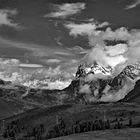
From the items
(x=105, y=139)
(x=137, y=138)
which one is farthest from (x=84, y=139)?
(x=137, y=138)

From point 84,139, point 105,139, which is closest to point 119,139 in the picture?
point 105,139

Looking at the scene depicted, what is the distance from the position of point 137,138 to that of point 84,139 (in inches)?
1287

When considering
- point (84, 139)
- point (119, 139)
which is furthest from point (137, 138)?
point (84, 139)

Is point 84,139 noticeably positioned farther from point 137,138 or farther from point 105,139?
point 137,138

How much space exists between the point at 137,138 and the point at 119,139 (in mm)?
10884

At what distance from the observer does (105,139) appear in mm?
189875

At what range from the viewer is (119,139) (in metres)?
186

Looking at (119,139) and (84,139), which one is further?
(84,139)

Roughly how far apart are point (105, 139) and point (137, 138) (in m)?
18.7

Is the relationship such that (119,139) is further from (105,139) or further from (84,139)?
(84,139)

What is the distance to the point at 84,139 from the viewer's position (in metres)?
199

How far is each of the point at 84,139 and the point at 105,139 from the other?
600 inches
